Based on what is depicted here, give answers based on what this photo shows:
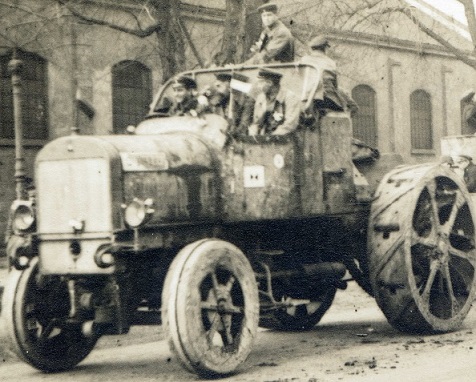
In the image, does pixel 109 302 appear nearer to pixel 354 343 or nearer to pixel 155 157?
pixel 155 157

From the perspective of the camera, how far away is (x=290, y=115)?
8.91 metres

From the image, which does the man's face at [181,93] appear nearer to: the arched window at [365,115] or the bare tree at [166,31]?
the bare tree at [166,31]

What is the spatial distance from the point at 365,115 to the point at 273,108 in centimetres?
2211

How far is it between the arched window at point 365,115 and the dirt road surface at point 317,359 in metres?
20.1

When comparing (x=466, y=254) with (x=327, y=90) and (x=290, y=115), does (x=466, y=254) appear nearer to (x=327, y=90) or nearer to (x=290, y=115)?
(x=327, y=90)

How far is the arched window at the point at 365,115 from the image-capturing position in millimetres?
30469

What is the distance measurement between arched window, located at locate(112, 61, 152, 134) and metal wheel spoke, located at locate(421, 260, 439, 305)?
44.9 ft

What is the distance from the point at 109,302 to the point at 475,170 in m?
9.61

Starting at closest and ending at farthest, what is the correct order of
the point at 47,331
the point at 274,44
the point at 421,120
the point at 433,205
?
the point at 47,331 < the point at 433,205 < the point at 274,44 < the point at 421,120

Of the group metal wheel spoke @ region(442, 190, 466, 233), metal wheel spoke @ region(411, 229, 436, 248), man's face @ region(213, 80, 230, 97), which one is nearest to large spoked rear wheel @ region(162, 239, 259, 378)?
man's face @ region(213, 80, 230, 97)

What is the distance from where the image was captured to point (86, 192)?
25.1 feet

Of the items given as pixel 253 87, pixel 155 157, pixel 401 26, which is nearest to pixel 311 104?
pixel 253 87

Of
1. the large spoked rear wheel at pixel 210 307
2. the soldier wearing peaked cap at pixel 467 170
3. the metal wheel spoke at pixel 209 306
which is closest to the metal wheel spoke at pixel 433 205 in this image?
the large spoked rear wheel at pixel 210 307

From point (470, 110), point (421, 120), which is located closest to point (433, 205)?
point (470, 110)
